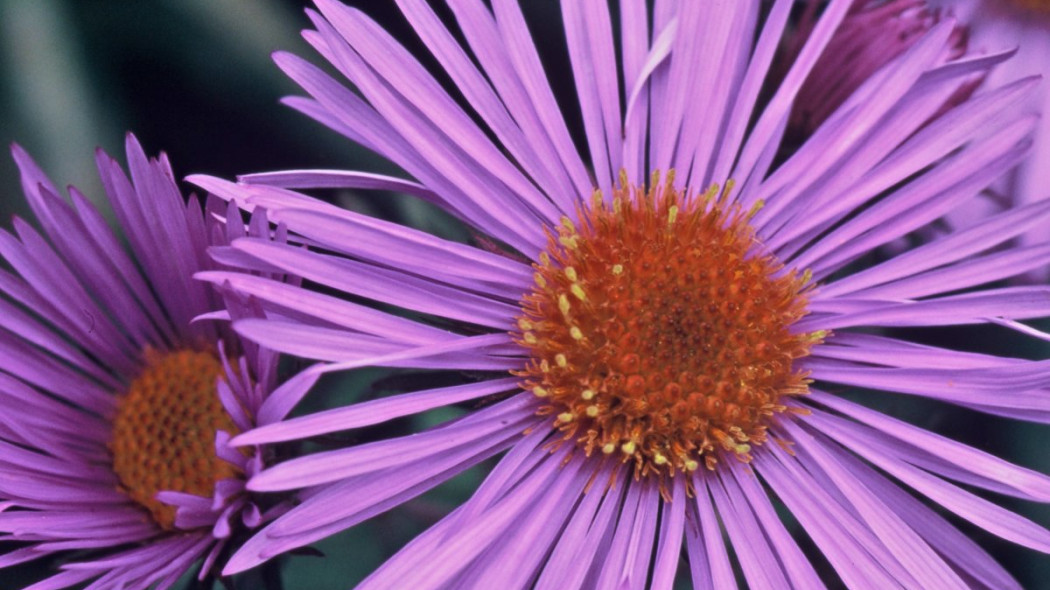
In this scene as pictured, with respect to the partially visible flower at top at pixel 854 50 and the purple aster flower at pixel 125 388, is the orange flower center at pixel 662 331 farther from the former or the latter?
the purple aster flower at pixel 125 388

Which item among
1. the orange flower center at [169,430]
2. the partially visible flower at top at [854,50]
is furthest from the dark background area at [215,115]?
the partially visible flower at top at [854,50]

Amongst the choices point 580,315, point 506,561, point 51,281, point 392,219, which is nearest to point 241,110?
point 392,219

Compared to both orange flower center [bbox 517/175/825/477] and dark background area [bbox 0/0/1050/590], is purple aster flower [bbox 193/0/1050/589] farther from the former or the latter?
dark background area [bbox 0/0/1050/590]

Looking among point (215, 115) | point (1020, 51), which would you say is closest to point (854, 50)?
point (1020, 51)

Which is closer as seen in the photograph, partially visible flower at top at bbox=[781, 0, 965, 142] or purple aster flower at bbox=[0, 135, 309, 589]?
purple aster flower at bbox=[0, 135, 309, 589]

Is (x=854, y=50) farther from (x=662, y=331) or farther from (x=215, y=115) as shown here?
(x=215, y=115)

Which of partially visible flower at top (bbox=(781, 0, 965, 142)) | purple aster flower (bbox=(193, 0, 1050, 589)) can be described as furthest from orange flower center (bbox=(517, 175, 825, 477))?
partially visible flower at top (bbox=(781, 0, 965, 142))
